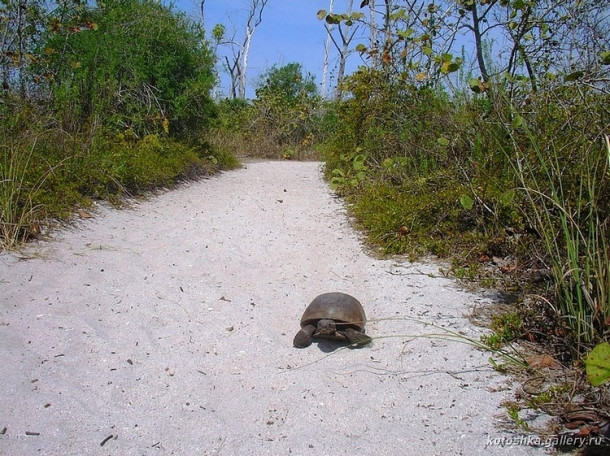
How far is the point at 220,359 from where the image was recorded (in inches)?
119

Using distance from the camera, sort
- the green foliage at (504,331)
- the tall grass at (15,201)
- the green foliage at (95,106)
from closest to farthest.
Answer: the green foliage at (504,331), the tall grass at (15,201), the green foliage at (95,106)

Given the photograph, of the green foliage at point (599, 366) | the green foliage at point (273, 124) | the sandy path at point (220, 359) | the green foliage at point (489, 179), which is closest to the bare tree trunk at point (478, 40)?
the green foliage at point (489, 179)

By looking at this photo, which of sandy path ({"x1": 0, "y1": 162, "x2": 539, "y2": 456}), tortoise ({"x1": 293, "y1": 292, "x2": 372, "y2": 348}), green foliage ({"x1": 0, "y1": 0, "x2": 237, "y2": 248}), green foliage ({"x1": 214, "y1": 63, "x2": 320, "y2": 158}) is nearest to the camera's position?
sandy path ({"x1": 0, "y1": 162, "x2": 539, "y2": 456})

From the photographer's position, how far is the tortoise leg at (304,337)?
3.09 m

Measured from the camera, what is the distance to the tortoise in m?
3.07

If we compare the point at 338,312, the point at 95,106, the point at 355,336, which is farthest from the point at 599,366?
the point at 95,106

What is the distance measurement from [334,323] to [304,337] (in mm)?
211

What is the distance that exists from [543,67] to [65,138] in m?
5.87

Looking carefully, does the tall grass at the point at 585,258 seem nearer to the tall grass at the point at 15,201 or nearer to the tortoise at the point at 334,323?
the tortoise at the point at 334,323

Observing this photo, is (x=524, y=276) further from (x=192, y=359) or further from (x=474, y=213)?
(x=192, y=359)

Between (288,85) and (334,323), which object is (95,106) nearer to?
(334,323)

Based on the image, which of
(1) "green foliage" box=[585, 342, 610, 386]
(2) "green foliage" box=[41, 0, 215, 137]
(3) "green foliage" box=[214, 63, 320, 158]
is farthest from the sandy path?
(3) "green foliage" box=[214, 63, 320, 158]

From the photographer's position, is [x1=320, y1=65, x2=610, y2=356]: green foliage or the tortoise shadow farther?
the tortoise shadow

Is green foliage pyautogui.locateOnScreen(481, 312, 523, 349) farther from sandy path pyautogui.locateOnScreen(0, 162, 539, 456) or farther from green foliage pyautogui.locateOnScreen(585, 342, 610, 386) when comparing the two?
green foliage pyautogui.locateOnScreen(585, 342, 610, 386)
